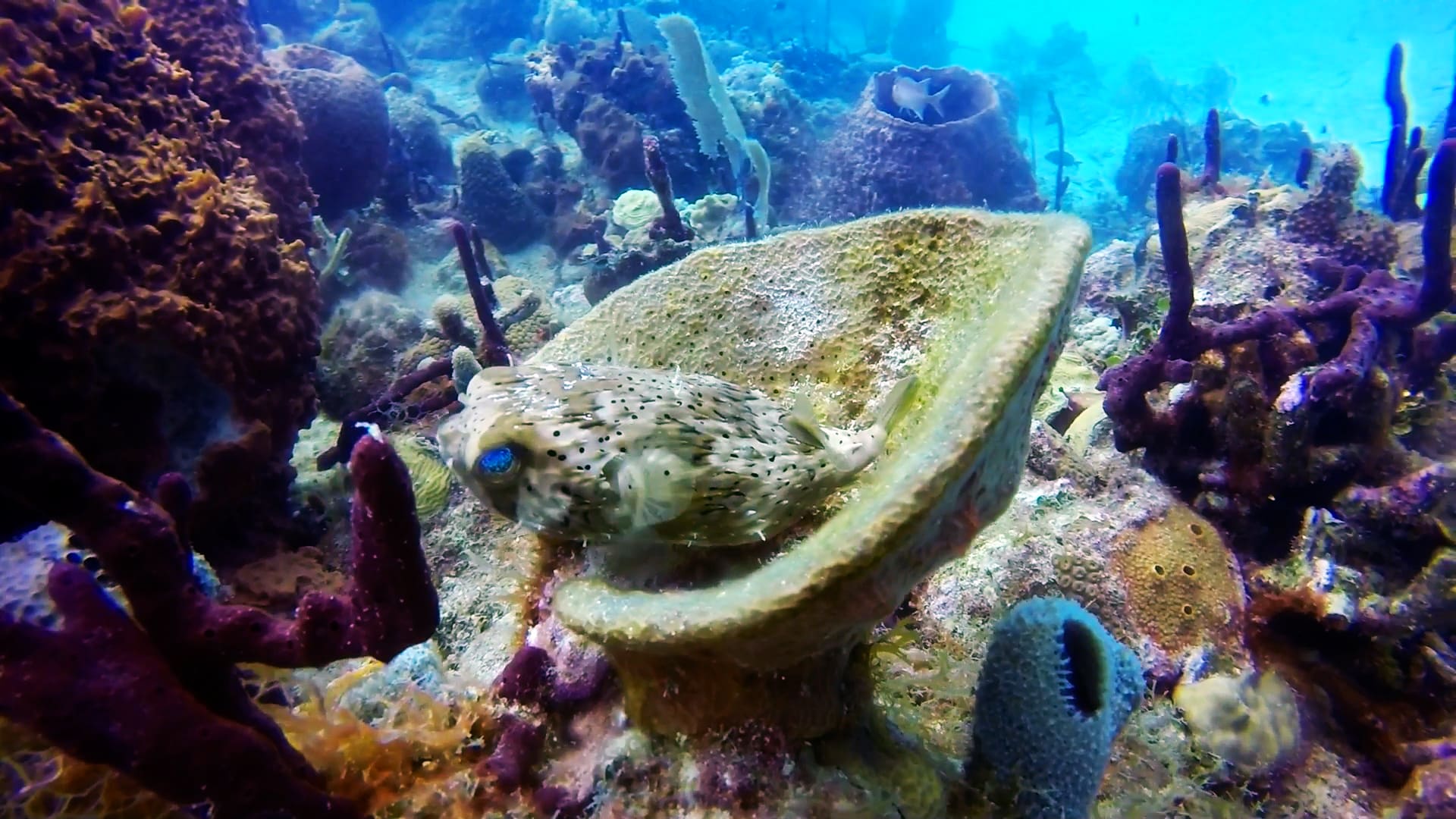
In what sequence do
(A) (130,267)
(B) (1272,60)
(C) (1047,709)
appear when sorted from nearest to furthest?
1. (C) (1047,709)
2. (A) (130,267)
3. (B) (1272,60)

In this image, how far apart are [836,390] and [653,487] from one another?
1056 millimetres

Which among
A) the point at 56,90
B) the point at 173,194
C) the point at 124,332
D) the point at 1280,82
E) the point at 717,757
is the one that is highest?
the point at 56,90

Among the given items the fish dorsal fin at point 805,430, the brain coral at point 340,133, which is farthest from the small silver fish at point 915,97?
the fish dorsal fin at point 805,430

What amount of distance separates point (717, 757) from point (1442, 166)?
6509 mm

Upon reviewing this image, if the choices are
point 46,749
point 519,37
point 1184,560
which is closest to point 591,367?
point 46,749

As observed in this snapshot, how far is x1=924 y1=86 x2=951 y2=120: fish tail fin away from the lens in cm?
1370

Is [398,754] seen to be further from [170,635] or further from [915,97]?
[915,97]

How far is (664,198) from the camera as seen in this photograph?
8.91 metres

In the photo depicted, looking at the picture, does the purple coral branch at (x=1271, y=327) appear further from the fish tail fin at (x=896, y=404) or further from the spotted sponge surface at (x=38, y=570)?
the spotted sponge surface at (x=38, y=570)

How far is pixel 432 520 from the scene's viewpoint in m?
4.46

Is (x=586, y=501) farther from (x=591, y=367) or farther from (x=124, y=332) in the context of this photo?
(x=124, y=332)

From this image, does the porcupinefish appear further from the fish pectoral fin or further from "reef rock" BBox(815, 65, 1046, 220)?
"reef rock" BBox(815, 65, 1046, 220)

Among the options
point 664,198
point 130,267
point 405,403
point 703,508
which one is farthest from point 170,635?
point 664,198

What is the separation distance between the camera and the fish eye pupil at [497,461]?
1.88 m
